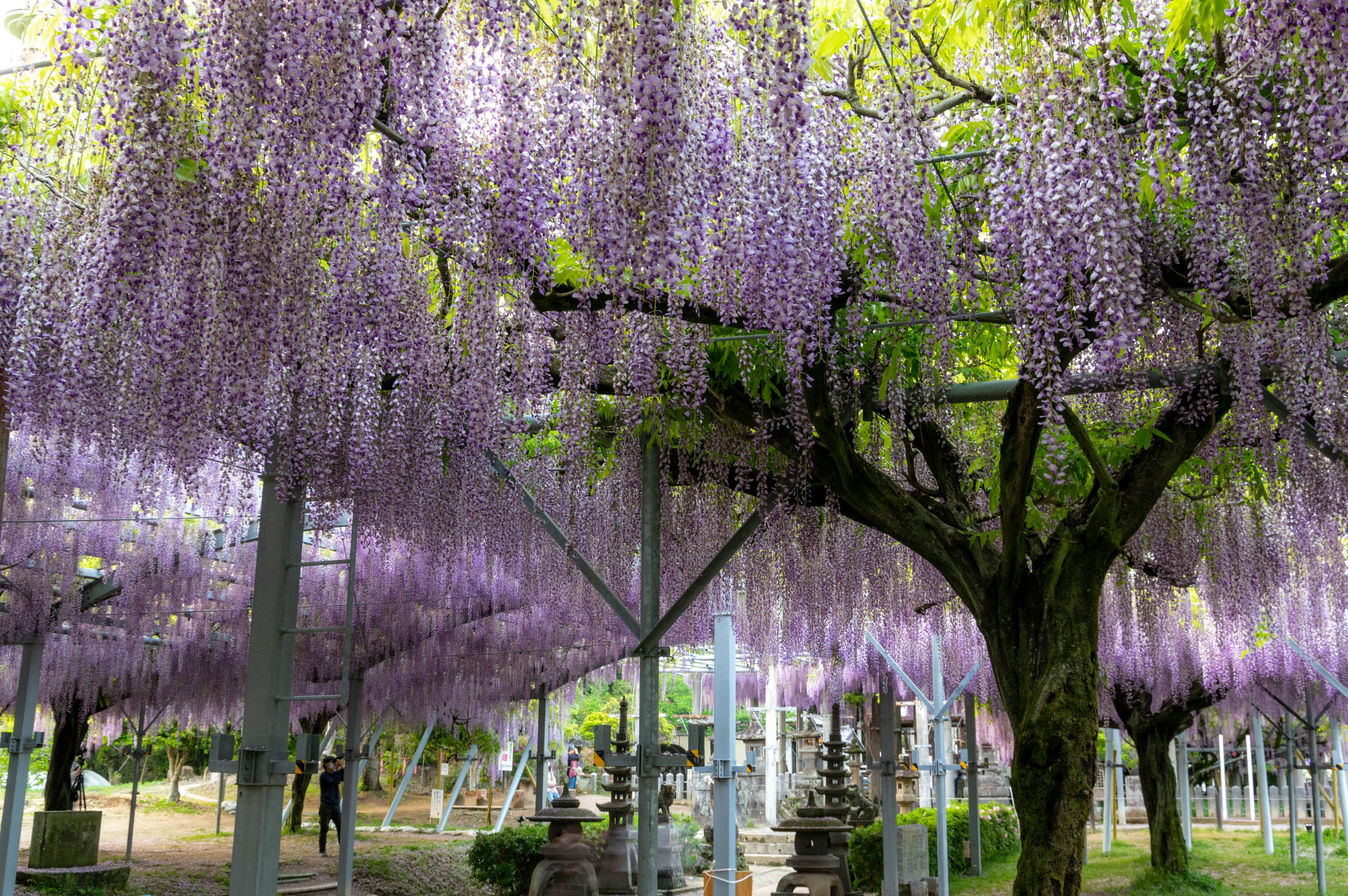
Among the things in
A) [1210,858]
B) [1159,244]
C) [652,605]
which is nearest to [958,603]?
[652,605]

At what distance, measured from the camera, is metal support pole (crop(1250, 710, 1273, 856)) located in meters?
13.7

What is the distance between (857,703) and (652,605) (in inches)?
494

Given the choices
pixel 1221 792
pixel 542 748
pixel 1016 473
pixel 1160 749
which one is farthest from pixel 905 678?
pixel 1221 792

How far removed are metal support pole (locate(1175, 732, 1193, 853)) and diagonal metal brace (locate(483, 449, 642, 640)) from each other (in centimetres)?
1063

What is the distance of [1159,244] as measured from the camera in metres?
3.52

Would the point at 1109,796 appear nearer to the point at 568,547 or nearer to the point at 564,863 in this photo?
the point at 564,863

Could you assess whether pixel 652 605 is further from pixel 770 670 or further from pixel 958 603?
pixel 770 670

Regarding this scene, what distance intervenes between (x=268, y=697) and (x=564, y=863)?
153 inches

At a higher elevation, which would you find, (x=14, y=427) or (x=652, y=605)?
(x=14, y=427)

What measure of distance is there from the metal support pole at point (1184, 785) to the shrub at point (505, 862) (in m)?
8.05

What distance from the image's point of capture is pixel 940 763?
969 cm

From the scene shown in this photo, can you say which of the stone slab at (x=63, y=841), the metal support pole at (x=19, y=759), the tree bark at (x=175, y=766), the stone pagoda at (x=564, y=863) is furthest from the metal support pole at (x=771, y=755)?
the tree bark at (x=175, y=766)

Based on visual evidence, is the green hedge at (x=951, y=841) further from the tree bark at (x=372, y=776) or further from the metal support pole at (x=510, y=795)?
the tree bark at (x=372, y=776)

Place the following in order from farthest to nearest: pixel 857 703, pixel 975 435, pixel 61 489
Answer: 1. pixel 857 703
2. pixel 61 489
3. pixel 975 435
